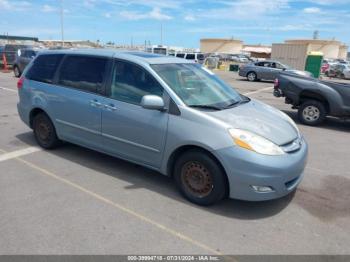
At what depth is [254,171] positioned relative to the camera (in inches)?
144

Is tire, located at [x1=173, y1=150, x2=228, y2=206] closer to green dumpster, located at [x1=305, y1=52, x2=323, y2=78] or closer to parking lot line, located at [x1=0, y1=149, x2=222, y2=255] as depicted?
parking lot line, located at [x1=0, y1=149, x2=222, y2=255]

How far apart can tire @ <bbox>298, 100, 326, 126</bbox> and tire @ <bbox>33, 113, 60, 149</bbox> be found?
6592 millimetres

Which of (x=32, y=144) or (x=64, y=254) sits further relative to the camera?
(x=32, y=144)

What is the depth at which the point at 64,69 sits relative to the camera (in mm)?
5508

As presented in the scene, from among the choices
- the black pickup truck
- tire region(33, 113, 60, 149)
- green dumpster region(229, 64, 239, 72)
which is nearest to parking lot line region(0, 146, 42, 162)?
tire region(33, 113, 60, 149)

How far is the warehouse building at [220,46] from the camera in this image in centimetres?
11519

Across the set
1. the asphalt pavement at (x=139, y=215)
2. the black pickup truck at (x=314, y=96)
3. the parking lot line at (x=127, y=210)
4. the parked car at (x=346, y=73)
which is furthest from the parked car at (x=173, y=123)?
the parked car at (x=346, y=73)

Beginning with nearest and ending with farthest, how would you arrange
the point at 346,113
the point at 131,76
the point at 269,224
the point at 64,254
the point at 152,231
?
the point at 64,254 → the point at 152,231 → the point at 269,224 → the point at 131,76 → the point at 346,113

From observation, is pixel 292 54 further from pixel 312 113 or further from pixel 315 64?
pixel 312 113

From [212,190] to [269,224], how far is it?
72 centimetres

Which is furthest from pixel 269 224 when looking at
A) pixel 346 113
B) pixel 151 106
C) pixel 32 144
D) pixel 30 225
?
pixel 346 113

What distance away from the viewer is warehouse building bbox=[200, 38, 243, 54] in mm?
115188

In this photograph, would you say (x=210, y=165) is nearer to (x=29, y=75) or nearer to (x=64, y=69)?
(x=64, y=69)

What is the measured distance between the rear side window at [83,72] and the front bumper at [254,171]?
2220 millimetres
